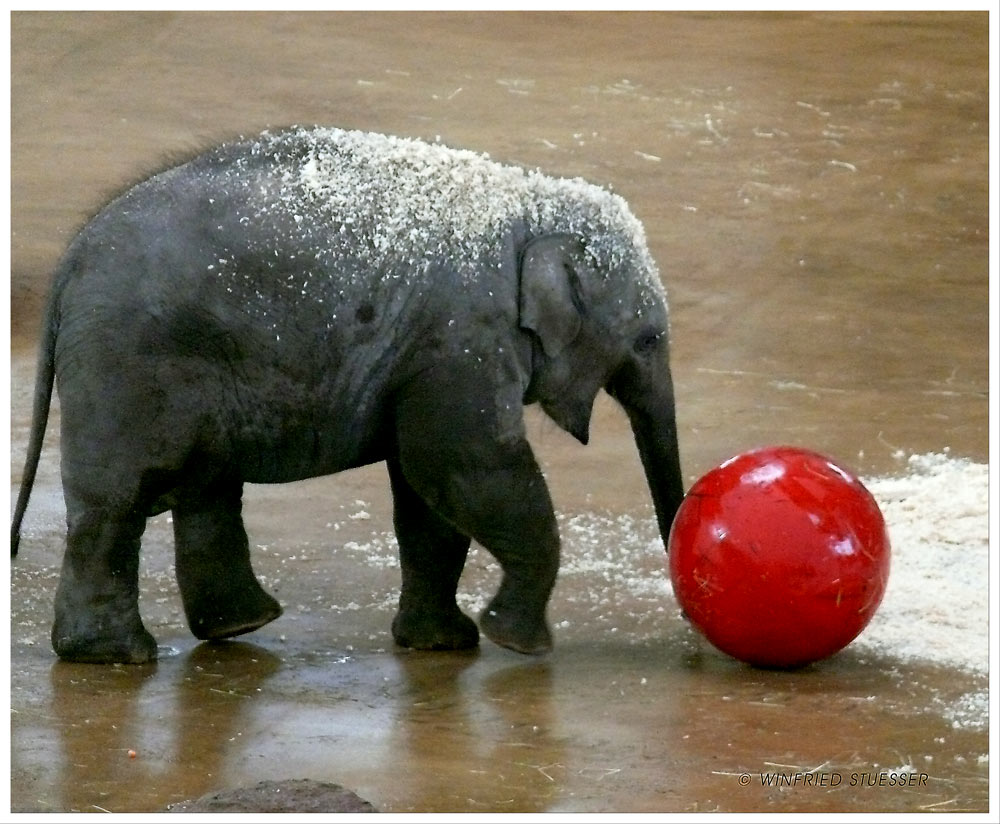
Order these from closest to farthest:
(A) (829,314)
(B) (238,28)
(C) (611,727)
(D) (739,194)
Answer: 1. (C) (611,727)
2. (A) (829,314)
3. (D) (739,194)
4. (B) (238,28)

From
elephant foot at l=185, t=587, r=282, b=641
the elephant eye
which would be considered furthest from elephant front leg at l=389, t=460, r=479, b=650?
the elephant eye

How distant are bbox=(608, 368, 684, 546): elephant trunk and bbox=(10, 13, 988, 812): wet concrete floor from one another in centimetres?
38

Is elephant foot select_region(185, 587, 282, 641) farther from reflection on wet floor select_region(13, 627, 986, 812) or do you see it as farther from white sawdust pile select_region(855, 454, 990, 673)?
white sawdust pile select_region(855, 454, 990, 673)

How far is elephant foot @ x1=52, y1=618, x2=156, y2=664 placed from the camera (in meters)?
4.59

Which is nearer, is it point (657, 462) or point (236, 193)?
point (236, 193)

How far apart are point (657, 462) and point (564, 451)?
2.60 metres

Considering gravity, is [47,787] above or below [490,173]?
below

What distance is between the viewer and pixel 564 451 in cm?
762

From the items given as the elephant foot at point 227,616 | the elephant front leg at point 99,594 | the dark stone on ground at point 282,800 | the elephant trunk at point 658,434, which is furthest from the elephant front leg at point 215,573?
the dark stone on ground at point 282,800

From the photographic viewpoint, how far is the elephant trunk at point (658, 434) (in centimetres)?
497

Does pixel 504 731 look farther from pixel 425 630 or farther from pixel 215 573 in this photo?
pixel 215 573

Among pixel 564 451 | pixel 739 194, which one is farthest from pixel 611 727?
pixel 739 194

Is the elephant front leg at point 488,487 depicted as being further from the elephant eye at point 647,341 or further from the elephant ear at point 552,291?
the elephant eye at point 647,341

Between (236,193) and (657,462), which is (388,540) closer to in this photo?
(657,462)
